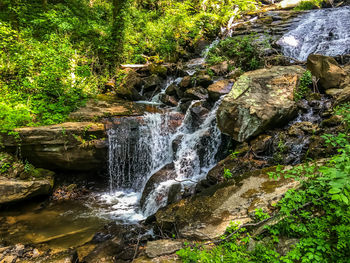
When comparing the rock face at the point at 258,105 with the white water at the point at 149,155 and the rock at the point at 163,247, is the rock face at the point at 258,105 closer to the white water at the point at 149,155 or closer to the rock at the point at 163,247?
the white water at the point at 149,155

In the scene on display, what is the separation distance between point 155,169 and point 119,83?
544 centimetres

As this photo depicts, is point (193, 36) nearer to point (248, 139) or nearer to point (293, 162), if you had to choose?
point (248, 139)

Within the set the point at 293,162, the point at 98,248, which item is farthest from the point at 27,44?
the point at 293,162

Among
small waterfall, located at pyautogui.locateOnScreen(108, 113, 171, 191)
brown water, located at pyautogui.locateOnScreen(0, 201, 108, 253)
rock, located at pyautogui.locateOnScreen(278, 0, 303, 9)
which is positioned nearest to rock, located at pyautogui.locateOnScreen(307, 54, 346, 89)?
small waterfall, located at pyautogui.locateOnScreen(108, 113, 171, 191)

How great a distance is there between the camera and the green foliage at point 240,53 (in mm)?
9547

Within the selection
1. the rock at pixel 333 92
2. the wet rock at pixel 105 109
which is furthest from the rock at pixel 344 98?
the wet rock at pixel 105 109

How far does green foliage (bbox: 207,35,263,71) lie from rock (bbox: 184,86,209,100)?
2371 mm

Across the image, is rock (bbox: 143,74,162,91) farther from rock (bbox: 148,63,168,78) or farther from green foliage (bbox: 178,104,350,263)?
green foliage (bbox: 178,104,350,263)

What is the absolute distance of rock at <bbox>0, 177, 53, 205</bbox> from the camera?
5742 millimetres

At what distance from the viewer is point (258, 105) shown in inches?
223

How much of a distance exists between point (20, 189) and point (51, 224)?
1446 mm

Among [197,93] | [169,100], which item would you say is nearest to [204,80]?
[197,93]

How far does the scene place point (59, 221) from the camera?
Answer: 18.7 ft

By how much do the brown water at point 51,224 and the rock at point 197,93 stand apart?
5981 mm
